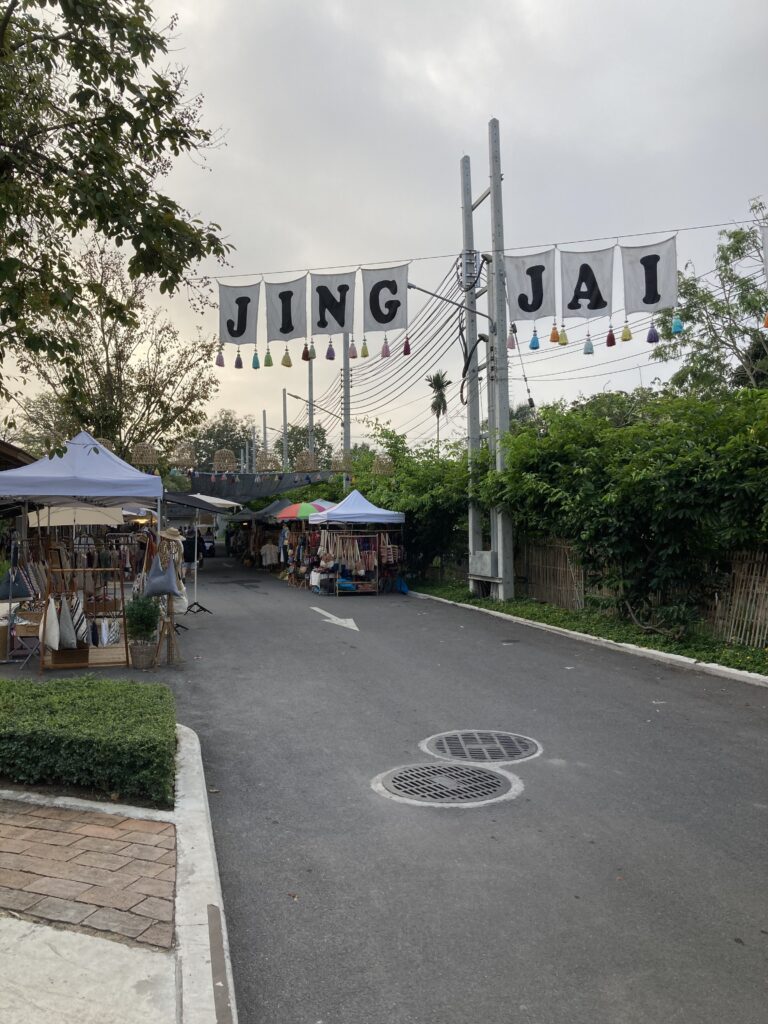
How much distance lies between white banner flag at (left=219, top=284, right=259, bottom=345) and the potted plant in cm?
670

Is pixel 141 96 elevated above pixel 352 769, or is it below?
above

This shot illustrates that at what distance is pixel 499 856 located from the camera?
4738 mm

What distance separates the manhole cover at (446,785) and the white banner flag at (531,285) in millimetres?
10687

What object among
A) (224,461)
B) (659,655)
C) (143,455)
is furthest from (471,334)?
(224,461)

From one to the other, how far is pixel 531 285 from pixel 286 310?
4634 millimetres

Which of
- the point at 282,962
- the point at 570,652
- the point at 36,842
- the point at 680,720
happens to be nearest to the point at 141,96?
the point at 36,842

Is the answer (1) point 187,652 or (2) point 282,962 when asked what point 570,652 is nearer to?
(1) point 187,652

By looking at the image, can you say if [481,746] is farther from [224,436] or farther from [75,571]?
[224,436]

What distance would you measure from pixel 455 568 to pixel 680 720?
14369 mm

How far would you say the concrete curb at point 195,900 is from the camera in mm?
3137

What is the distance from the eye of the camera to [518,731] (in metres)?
7.53

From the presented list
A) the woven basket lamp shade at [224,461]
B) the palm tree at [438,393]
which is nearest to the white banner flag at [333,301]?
the woven basket lamp shade at [224,461]

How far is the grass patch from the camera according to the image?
34.0 ft

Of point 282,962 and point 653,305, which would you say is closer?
point 282,962
